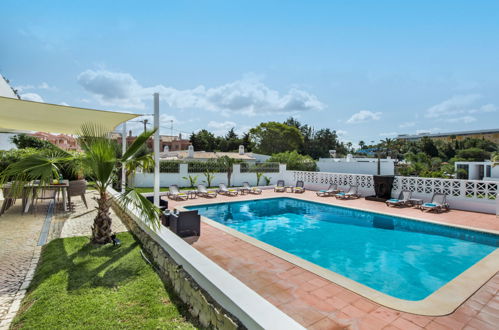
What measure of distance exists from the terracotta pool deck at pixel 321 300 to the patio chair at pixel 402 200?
8237 mm

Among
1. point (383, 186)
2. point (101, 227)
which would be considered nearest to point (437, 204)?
point (383, 186)

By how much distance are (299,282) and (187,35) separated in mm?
12186

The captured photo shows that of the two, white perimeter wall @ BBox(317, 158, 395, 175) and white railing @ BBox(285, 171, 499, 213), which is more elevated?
white perimeter wall @ BBox(317, 158, 395, 175)

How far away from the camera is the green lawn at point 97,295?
12.5 ft

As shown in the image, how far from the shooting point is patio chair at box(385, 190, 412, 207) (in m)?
13.6

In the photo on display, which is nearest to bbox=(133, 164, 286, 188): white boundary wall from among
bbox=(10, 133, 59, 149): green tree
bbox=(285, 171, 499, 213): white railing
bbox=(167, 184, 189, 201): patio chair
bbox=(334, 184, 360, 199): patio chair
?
bbox=(167, 184, 189, 201): patio chair

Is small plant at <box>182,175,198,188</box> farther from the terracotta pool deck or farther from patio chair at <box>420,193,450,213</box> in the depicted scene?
patio chair at <box>420,193,450,213</box>

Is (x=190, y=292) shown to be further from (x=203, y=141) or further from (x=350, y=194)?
(x=203, y=141)

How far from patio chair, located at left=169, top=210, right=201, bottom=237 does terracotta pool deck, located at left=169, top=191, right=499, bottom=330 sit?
638mm

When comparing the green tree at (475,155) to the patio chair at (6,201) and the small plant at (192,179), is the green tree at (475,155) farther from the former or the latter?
the patio chair at (6,201)

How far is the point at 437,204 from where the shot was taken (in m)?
12.6

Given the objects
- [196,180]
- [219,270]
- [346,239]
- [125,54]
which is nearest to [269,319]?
[219,270]

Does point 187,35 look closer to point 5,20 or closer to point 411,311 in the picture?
point 5,20

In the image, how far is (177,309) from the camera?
4.27 metres
